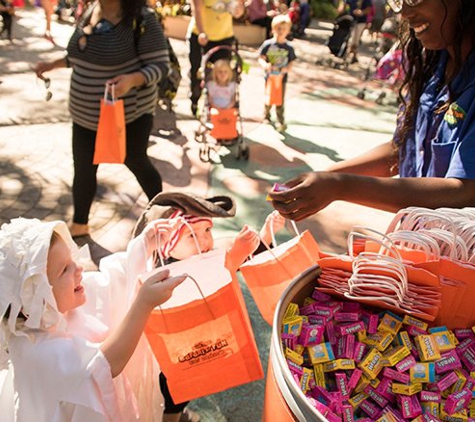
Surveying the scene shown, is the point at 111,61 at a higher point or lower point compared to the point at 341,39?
higher

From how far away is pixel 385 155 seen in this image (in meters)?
1.97

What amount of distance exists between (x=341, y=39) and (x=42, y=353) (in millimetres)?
10246

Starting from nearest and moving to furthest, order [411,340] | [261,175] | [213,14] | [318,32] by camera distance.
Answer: [411,340] → [261,175] → [213,14] → [318,32]

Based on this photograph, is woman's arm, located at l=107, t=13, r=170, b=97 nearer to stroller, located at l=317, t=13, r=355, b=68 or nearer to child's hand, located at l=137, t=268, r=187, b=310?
child's hand, located at l=137, t=268, r=187, b=310

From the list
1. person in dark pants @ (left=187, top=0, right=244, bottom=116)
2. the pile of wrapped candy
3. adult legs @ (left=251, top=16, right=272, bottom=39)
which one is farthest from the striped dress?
adult legs @ (left=251, top=16, right=272, bottom=39)

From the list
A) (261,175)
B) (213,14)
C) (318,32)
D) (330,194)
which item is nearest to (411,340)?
(330,194)

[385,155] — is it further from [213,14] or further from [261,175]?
[213,14]

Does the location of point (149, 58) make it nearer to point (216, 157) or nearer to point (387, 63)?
point (216, 157)

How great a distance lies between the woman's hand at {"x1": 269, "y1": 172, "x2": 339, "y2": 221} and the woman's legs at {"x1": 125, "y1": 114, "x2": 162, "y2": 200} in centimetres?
195

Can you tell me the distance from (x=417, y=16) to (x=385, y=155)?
563 millimetres

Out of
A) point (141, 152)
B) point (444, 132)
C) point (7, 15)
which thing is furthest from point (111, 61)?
point (7, 15)

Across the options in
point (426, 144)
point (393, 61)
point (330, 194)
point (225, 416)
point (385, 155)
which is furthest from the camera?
point (393, 61)

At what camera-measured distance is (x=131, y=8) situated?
2.88m

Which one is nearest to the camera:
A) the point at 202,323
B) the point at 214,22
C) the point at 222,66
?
the point at 202,323
